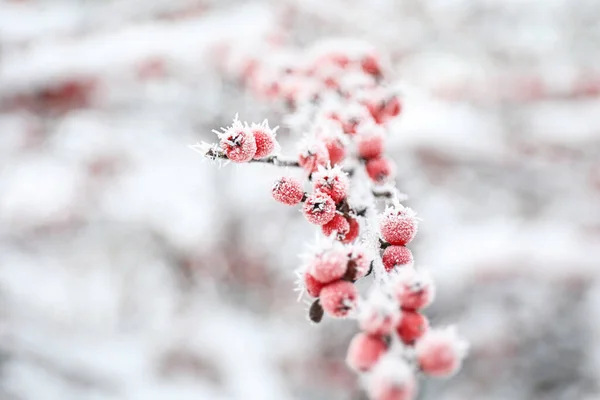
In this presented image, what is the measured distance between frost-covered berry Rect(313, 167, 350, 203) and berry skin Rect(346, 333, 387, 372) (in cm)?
31

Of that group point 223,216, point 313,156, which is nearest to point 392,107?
point 313,156

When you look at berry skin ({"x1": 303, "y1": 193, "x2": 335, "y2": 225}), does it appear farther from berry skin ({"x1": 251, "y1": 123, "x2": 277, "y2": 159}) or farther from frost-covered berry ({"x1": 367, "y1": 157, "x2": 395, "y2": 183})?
frost-covered berry ({"x1": 367, "y1": 157, "x2": 395, "y2": 183})

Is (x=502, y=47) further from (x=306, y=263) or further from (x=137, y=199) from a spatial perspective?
(x=306, y=263)

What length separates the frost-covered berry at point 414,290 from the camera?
67 centimetres

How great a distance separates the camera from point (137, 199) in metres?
3.97

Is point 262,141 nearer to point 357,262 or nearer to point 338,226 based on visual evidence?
point 338,226

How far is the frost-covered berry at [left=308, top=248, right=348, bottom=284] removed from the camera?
0.73 m

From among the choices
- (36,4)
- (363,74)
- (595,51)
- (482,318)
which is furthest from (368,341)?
(595,51)

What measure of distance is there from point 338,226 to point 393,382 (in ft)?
1.25

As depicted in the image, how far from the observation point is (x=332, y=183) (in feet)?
2.87

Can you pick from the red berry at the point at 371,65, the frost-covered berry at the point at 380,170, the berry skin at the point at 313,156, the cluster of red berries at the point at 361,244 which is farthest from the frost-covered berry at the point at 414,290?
the red berry at the point at 371,65

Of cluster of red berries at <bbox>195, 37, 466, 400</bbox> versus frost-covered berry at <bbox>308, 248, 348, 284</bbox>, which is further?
frost-covered berry at <bbox>308, 248, 348, 284</bbox>

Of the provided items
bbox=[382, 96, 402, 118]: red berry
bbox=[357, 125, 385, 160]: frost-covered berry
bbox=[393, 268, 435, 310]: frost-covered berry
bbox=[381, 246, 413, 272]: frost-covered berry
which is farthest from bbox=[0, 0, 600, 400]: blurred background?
bbox=[393, 268, 435, 310]: frost-covered berry

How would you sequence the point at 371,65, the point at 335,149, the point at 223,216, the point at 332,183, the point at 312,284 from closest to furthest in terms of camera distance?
the point at 312,284 → the point at 332,183 → the point at 335,149 → the point at 371,65 → the point at 223,216
